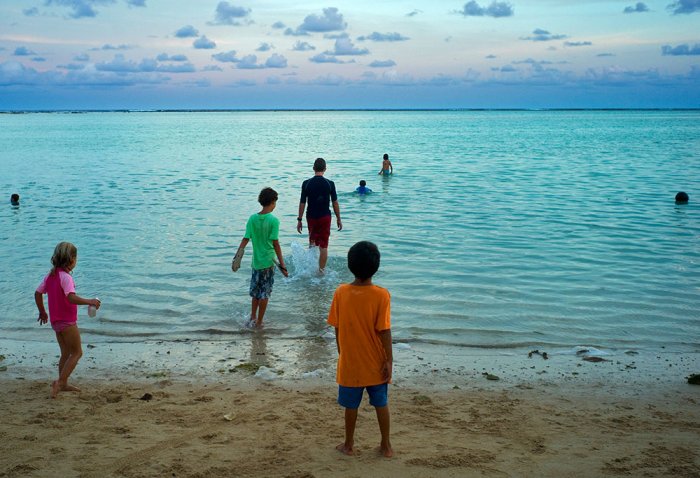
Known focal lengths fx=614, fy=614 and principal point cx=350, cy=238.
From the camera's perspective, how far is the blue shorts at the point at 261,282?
318 inches

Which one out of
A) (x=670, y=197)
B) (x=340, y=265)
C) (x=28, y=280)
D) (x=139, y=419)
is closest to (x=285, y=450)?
(x=139, y=419)

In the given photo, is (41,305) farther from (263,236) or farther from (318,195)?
(318,195)

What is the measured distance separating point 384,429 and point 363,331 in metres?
0.81

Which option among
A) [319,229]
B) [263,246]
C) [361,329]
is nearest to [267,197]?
[263,246]

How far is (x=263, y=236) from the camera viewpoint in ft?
25.9

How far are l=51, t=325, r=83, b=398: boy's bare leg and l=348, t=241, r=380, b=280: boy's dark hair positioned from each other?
318cm

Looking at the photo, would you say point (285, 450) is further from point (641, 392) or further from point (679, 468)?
point (641, 392)

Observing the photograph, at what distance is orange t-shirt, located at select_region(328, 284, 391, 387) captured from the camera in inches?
169

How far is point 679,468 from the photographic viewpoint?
4434 mm

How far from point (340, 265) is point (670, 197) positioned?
14564 millimetres

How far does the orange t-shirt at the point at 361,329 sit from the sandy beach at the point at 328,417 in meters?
0.69

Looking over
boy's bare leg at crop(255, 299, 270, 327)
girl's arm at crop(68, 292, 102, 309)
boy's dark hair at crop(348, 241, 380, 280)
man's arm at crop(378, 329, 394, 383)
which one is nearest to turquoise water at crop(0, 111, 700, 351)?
boy's bare leg at crop(255, 299, 270, 327)

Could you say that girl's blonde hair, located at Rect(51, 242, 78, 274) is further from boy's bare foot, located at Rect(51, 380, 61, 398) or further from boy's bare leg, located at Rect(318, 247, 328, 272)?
boy's bare leg, located at Rect(318, 247, 328, 272)

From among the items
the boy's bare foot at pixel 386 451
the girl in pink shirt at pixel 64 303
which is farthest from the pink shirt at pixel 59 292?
the boy's bare foot at pixel 386 451
